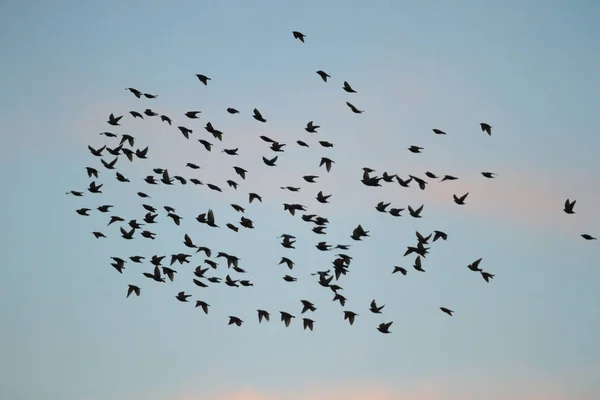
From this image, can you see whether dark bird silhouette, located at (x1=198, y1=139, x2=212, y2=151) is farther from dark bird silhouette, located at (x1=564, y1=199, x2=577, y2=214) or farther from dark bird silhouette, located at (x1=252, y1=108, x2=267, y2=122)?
dark bird silhouette, located at (x1=564, y1=199, x2=577, y2=214)

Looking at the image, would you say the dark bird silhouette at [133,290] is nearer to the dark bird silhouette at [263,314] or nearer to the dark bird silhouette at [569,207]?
the dark bird silhouette at [263,314]

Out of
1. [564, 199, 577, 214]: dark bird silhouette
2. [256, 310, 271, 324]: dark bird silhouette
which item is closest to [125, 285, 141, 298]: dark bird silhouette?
[256, 310, 271, 324]: dark bird silhouette

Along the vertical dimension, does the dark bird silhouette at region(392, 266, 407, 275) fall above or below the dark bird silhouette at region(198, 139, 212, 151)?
below

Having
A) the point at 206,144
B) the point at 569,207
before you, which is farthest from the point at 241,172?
the point at 569,207

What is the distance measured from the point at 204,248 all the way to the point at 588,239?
24.5m

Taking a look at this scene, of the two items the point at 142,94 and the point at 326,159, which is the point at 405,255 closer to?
the point at 326,159

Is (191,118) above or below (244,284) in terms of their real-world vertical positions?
above

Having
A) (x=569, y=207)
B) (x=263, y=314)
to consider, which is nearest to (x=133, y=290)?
(x=263, y=314)

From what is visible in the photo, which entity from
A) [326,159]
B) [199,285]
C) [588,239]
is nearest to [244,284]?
[199,285]

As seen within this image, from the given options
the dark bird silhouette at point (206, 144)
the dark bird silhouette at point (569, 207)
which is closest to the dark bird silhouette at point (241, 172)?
the dark bird silhouette at point (206, 144)

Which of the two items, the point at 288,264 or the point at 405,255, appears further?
the point at 288,264

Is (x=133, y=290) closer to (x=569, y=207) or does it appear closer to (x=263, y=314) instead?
(x=263, y=314)

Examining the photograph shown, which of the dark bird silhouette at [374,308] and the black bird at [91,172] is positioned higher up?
the black bird at [91,172]

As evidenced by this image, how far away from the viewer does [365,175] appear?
90.2 m
